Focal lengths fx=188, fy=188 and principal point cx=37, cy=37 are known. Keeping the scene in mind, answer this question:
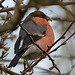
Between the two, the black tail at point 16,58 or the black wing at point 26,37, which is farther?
the black wing at point 26,37

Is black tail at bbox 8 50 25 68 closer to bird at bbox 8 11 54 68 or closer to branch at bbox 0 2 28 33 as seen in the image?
bird at bbox 8 11 54 68

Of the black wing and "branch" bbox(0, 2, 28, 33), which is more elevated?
"branch" bbox(0, 2, 28, 33)

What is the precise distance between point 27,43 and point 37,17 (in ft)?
4.76

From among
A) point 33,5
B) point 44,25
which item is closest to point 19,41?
point 44,25

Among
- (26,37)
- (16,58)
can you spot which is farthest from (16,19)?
(26,37)

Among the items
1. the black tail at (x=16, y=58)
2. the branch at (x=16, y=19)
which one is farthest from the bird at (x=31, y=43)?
the branch at (x=16, y=19)

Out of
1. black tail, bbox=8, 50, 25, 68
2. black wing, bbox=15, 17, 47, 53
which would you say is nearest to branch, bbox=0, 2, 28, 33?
black tail, bbox=8, 50, 25, 68

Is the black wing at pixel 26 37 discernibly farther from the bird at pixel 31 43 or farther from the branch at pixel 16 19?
the branch at pixel 16 19

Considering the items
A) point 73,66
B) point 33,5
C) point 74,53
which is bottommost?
point 73,66

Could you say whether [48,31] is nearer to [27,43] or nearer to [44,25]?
[44,25]

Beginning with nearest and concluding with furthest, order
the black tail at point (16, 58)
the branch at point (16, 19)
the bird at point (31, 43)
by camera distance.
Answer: the branch at point (16, 19), the black tail at point (16, 58), the bird at point (31, 43)

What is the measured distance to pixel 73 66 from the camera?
147 inches

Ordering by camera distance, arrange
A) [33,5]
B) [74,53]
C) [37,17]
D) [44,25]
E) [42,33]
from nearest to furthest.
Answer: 1. [33,5]
2. [74,53]
3. [42,33]
4. [44,25]
5. [37,17]

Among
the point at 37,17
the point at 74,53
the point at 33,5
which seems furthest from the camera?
the point at 37,17
